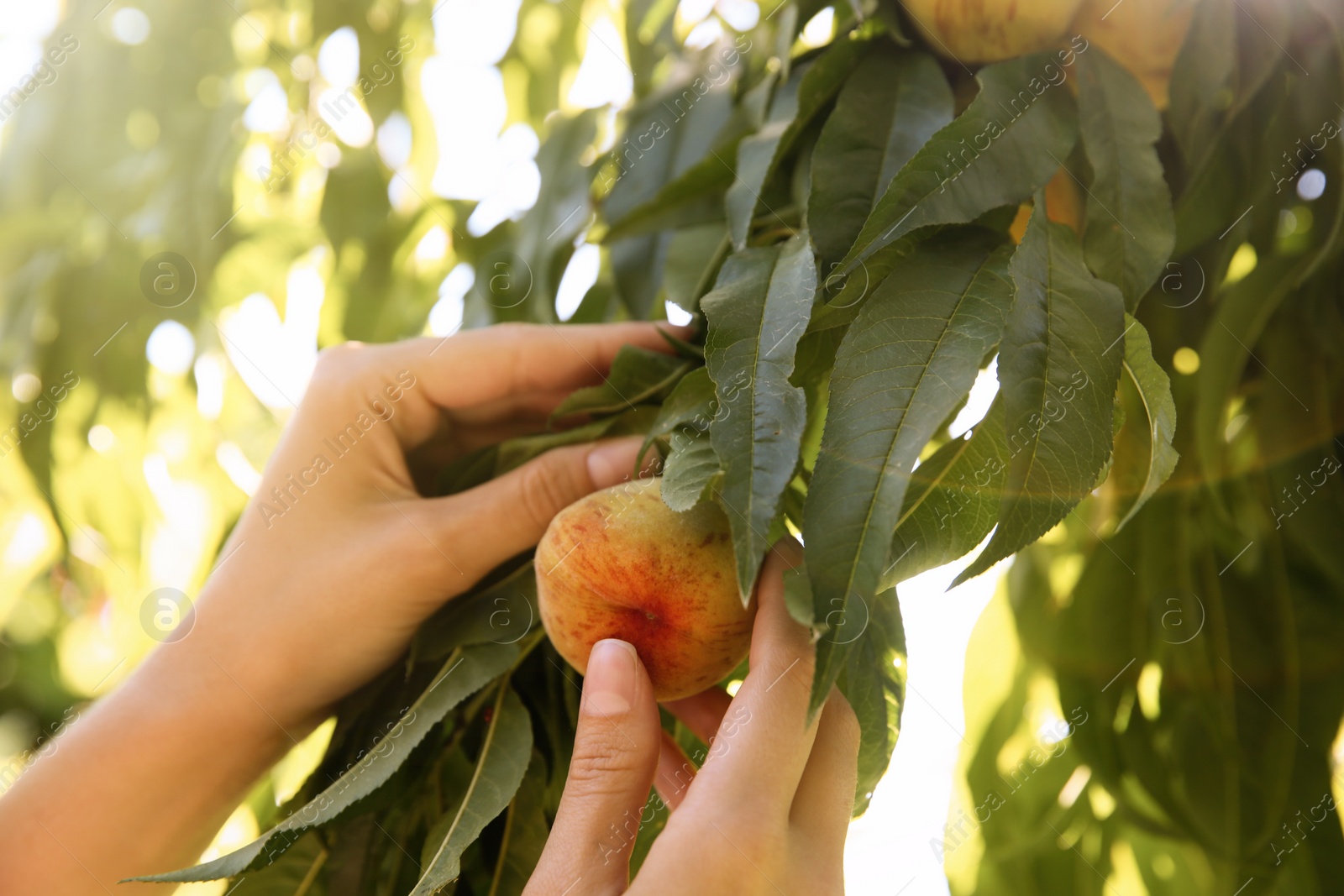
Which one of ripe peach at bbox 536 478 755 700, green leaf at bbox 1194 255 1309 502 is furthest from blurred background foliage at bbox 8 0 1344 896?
ripe peach at bbox 536 478 755 700

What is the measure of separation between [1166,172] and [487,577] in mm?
508

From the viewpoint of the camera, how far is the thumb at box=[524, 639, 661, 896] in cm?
39

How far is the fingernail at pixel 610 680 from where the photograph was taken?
1.35 feet

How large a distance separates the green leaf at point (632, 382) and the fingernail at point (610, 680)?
17 cm

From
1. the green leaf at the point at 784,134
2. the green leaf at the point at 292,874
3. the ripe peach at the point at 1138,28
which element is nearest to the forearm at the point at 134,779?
the green leaf at the point at 292,874

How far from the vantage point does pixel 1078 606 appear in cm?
70

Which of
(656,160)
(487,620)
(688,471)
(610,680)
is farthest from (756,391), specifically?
(656,160)

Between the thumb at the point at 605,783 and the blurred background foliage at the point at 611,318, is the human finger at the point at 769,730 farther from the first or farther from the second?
the blurred background foliage at the point at 611,318

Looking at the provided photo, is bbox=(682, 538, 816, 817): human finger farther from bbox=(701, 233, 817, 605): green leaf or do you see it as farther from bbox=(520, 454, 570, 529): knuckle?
bbox=(520, 454, 570, 529): knuckle

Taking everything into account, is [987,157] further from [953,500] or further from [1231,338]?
[1231,338]

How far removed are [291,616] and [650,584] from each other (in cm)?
32

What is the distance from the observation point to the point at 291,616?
2.03 ft

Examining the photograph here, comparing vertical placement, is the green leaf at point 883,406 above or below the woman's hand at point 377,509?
above

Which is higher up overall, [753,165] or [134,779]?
[753,165]
